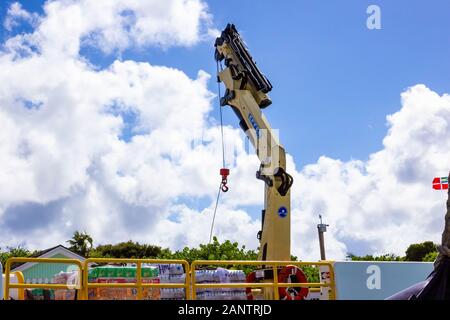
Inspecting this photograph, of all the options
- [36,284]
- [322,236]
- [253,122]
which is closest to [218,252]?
[322,236]

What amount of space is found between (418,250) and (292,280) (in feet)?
112

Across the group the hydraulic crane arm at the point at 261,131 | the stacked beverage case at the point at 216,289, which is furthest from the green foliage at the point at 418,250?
the stacked beverage case at the point at 216,289

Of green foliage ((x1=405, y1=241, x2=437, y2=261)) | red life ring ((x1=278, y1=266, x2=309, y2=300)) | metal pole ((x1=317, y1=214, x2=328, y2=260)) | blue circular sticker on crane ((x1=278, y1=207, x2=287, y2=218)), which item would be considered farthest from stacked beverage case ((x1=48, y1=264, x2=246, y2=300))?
green foliage ((x1=405, y1=241, x2=437, y2=261))

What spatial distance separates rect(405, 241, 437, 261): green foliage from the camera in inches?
1686

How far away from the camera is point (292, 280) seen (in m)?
12.3

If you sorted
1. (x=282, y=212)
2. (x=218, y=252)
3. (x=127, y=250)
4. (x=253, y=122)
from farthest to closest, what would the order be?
(x=127, y=250)
(x=218, y=252)
(x=253, y=122)
(x=282, y=212)

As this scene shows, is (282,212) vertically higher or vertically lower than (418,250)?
lower

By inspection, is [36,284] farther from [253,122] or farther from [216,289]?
[253,122]

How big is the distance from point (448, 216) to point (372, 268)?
19.8 feet

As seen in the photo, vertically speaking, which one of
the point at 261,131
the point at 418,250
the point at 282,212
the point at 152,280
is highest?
the point at 261,131

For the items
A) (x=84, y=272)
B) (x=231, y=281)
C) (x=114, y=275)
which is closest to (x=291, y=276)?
(x=231, y=281)

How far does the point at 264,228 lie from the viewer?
48.2 ft
